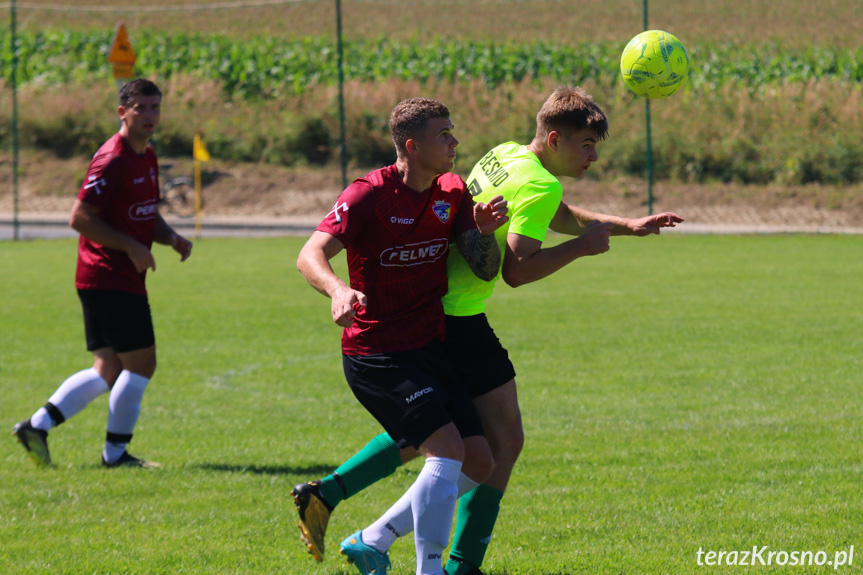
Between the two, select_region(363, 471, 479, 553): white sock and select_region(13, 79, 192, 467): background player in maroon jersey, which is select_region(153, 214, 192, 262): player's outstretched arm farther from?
select_region(363, 471, 479, 553): white sock

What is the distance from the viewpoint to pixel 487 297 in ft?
13.5

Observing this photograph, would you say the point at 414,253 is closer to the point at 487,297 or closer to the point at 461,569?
the point at 487,297

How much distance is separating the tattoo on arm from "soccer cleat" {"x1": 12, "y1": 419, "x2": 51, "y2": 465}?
10.9 feet

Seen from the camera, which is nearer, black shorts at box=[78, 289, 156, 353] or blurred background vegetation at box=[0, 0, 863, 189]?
black shorts at box=[78, 289, 156, 353]

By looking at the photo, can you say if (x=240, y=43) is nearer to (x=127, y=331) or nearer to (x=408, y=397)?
(x=127, y=331)

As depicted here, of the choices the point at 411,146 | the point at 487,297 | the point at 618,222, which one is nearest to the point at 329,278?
the point at 411,146

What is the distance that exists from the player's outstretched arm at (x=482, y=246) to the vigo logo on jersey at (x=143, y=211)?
2787 millimetres

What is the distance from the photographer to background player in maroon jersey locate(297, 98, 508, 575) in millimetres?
3811

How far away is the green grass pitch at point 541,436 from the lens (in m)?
4.50

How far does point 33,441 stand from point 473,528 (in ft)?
10.3

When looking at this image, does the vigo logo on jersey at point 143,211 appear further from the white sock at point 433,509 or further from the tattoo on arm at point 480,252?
the white sock at point 433,509

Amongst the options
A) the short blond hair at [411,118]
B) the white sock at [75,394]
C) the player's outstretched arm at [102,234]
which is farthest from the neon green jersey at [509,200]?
the white sock at [75,394]

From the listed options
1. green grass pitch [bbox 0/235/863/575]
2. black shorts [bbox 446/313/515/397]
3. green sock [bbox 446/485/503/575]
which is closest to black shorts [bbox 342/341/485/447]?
black shorts [bbox 446/313/515/397]

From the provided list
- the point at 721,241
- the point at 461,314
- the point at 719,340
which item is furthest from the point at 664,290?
the point at 461,314
